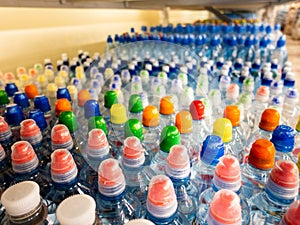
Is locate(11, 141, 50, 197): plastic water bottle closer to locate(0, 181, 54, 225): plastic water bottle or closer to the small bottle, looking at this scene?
locate(0, 181, 54, 225): plastic water bottle

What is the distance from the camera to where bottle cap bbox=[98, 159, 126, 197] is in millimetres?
425

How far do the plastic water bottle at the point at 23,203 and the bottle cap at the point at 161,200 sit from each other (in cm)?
18

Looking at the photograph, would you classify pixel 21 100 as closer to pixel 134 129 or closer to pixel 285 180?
pixel 134 129

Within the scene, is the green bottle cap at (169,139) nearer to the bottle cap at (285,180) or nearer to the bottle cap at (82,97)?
the bottle cap at (285,180)

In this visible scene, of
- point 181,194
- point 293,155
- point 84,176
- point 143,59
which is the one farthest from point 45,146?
point 143,59

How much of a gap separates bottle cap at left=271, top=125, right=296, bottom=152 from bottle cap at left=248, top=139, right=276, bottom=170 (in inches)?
2.9

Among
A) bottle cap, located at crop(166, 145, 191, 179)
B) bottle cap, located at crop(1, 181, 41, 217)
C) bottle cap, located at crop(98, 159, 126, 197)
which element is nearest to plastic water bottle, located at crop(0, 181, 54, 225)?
bottle cap, located at crop(1, 181, 41, 217)

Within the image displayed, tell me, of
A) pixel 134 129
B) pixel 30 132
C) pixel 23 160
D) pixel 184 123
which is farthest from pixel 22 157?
pixel 184 123

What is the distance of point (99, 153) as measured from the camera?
524mm

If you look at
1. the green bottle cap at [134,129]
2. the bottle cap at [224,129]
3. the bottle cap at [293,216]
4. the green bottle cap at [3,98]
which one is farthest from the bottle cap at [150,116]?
the green bottle cap at [3,98]

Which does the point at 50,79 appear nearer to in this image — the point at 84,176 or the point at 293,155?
the point at 84,176

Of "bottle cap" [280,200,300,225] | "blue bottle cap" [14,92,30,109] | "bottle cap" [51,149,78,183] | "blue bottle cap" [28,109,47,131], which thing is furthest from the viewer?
"blue bottle cap" [14,92,30,109]

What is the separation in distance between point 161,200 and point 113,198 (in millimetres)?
107

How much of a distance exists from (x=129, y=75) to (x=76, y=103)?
0.32m
